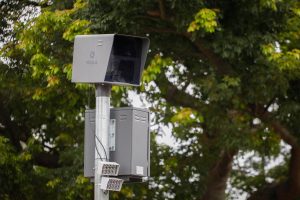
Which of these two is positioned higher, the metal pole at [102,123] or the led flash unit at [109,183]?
the metal pole at [102,123]

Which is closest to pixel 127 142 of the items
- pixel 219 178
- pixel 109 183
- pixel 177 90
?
pixel 109 183

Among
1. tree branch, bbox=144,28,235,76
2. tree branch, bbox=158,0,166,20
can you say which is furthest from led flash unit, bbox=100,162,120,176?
tree branch, bbox=144,28,235,76

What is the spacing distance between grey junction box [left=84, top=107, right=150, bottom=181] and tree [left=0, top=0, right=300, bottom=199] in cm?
565

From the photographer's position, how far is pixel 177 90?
17062 millimetres

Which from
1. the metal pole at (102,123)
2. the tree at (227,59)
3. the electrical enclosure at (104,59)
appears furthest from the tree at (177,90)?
the metal pole at (102,123)

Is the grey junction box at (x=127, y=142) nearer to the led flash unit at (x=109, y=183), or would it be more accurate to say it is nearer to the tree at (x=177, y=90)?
the led flash unit at (x=109, y=183)

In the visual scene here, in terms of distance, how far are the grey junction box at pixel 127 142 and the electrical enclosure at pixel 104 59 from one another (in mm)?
304

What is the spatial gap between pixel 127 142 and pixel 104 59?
73 cm

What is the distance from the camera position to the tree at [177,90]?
45.1ft

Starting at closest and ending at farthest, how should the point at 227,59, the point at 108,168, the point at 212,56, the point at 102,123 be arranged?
the point at 108,168 < the point at 102,123 < the point at 227,59 < the point at 212,56

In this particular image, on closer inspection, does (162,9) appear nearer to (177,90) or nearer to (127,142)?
(177,90)

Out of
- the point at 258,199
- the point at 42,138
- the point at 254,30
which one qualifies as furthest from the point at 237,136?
the point at 42,138

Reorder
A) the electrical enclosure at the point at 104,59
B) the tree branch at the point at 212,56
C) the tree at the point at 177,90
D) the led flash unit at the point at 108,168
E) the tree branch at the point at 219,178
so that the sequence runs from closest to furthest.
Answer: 1. the led flash unit at the point at 108,168
2. the electrical enclosure at the point at 104,59
3. the tree at the point at 177,90
4. the tree branch at the point at 212,56
5. the tree branch at the point at 219,178

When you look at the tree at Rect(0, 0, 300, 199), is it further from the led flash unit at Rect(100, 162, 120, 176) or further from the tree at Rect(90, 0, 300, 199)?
the led flash unit at Rect(100, 162, 120, 176)
